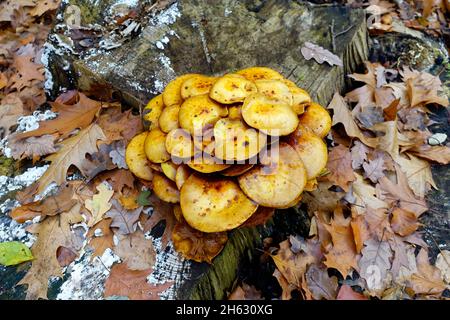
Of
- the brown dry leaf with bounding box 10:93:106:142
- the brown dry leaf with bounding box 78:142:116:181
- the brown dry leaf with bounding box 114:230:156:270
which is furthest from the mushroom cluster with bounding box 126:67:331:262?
the brown dry leaf with bounding box 10:93:106:142

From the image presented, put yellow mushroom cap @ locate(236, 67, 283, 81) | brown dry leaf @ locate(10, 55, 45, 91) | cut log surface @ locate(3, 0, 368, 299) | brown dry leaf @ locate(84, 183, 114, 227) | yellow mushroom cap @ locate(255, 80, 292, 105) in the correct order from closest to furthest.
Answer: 1. yellow mushroom cap @ locate(255, 80, 292, 105)
2. yellow mushroom cap @ locate(236, 67, 283, 81)
3. brown dry leaf @ locate(84, 183, 114, 227)
4. cut log surface @ locate(3, 0, 368, 299)
5. brown dry leaf @ locate(10, 55, 45, 91)

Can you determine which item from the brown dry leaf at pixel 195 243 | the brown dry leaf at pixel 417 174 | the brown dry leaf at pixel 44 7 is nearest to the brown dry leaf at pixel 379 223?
the brown dry leaf at pixel 417 174

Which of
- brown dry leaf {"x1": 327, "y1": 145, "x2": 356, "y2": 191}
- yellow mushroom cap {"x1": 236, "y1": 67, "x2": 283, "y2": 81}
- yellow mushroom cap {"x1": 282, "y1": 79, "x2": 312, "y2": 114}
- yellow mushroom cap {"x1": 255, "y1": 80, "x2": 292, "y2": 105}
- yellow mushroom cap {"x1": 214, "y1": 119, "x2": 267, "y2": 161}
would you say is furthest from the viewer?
brown dry leaf {"x1": 327, "y1": 145, "x2": 356, "y2": 191}

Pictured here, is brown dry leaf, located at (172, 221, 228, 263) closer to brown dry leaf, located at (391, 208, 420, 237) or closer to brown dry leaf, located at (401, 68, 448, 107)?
brown dry leaf, located at (391, 208, 420, 237)

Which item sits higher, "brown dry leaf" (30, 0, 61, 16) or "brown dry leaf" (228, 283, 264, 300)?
"brown dry leaf" (30, 0, 61, 16)

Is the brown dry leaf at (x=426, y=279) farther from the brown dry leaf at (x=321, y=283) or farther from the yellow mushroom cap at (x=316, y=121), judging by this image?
the yellow mushroom cap at (x=316, y=121)
